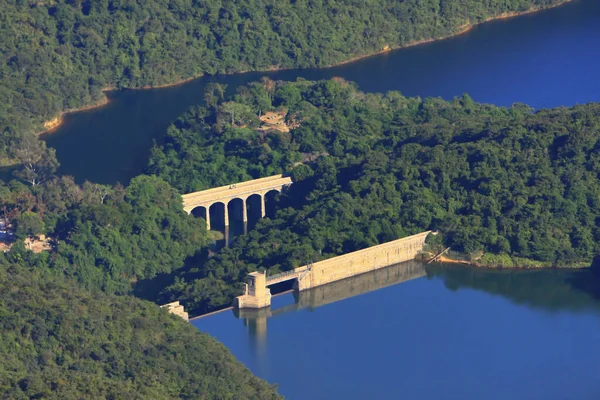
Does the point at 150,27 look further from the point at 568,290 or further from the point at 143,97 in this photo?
the point at 568,290

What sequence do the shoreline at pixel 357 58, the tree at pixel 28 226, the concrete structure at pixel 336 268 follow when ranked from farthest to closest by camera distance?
the shoreline at pixel 357 58
the tree at pixel 28 226
the concrete structure at pixel 336 268

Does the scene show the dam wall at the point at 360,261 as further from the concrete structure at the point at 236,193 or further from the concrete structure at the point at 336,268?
the concrete structure at the point at 236,193

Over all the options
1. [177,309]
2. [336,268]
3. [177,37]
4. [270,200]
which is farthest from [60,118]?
[177,309]

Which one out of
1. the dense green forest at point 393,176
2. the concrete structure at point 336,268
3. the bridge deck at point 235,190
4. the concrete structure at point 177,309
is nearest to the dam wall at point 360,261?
the concrete structure at point 336,268

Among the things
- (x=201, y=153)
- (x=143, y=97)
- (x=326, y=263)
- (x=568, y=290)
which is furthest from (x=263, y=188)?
(x=143, y=97)

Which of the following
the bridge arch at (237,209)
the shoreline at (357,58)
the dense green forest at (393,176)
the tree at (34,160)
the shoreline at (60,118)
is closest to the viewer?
the dense green forest at (393,176)

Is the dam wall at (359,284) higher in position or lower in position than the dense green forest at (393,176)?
lower

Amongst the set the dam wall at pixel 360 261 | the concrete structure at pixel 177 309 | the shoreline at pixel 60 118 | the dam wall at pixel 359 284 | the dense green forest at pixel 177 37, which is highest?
the dense green forest at pixel 177 37
